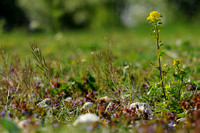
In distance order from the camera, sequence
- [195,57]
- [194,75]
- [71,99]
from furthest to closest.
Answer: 1. [195,57]
2. [194,75]
3. [71,99]

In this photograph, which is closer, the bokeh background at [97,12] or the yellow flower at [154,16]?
the yellow flower at [154,16]

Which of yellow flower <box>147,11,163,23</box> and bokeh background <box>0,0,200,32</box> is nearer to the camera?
yellow flower <box>147,11,163,23</box>

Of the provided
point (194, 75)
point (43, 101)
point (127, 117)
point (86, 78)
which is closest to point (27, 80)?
point (43, 101)

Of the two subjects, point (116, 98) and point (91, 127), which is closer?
point (91, 127)

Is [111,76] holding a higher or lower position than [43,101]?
higher

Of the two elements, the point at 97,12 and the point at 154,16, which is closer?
the point at 154,16

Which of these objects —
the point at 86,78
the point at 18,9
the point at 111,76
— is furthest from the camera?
the point at 18,9

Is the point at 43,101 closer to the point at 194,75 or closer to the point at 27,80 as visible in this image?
the point at 27,80

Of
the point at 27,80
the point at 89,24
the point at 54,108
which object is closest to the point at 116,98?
the point at 54,108

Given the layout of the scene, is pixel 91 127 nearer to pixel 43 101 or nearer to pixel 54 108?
pixel 54 108
